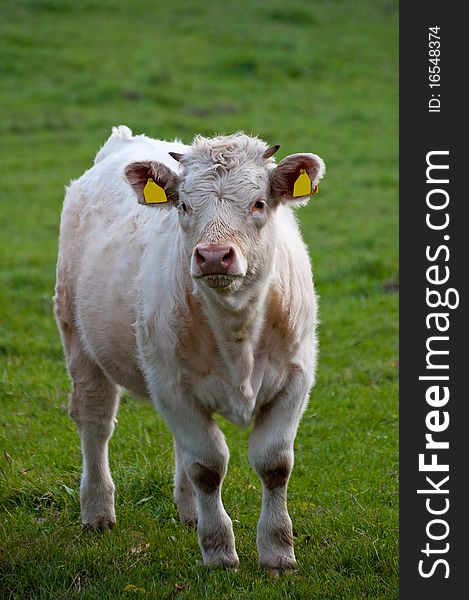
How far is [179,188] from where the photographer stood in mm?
5891

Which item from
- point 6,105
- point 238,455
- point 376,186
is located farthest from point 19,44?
point 238,455

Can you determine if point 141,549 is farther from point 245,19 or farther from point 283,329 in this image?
point 245,19

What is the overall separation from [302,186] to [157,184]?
776mm

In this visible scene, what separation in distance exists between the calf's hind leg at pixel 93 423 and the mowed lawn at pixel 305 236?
0.20 metres

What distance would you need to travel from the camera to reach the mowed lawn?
613 cm

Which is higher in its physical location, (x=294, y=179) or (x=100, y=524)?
(x=294, y=179)

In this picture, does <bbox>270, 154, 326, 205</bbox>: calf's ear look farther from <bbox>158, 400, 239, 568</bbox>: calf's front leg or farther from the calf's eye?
<bbox>158, 400, 239, 568</bbox>: calf's front leg

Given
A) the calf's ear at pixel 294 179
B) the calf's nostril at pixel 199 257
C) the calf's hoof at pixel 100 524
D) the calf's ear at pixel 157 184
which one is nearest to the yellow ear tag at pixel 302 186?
the calf's ear at pixel 294 179

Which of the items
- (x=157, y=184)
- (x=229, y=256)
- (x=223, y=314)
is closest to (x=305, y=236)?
(x=157, y=184)

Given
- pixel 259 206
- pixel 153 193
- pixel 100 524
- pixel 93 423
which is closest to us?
pixel 259 206

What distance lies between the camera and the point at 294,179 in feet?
19.3

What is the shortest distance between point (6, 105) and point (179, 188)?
17331 mm

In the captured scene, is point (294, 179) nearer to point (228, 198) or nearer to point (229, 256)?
point (228, 198)

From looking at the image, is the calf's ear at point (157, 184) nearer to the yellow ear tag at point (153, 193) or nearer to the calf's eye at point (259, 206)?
the yellow ear tag at point (153, 193)
